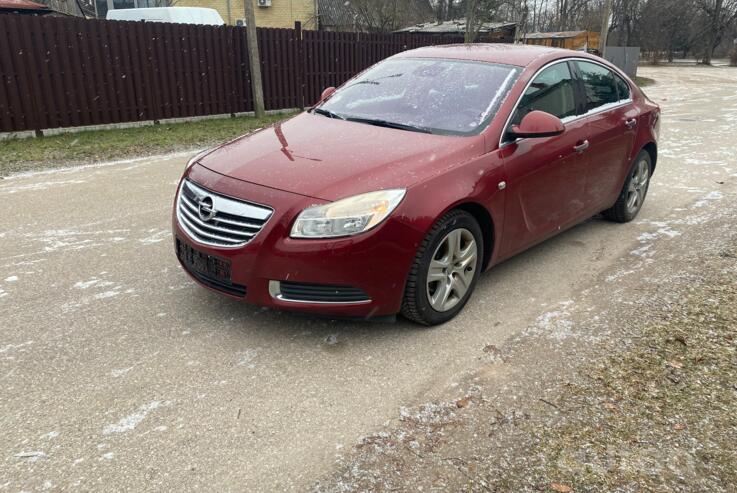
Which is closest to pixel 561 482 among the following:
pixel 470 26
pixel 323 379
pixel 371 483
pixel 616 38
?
pixel 371 483

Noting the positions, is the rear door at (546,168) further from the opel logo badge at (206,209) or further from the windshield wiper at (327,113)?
the opel logo badge at (206,209)

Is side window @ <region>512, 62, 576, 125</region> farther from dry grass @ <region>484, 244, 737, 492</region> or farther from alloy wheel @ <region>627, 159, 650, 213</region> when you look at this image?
dry grass @ <region>484, 244, 737, 492</region>

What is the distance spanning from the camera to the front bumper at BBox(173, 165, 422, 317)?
302cm

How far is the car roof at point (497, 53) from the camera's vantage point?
14.0ft

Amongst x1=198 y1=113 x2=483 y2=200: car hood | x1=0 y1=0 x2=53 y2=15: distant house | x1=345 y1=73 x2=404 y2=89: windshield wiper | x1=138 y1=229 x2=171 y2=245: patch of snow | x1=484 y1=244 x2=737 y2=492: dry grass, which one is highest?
x1=0 y1=0 x2=53 y2=15: distant house

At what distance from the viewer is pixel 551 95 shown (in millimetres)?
4266

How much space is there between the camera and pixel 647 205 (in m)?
6.14

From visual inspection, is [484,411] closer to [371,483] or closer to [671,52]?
[371,483]

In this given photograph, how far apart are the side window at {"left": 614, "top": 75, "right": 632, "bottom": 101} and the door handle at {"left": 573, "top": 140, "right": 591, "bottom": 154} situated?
3.36 ft

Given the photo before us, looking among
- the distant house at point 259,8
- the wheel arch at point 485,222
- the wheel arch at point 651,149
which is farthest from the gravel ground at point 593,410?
the distant house at point 259,8

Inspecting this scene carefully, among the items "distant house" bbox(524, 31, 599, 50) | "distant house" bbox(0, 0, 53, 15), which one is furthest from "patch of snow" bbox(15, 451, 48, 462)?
"distant house" bbox(524, 31, 599, 50)

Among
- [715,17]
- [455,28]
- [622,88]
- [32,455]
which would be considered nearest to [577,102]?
[622,88]

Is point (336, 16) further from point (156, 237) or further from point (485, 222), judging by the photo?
point (485, 222)

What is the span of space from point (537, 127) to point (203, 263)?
222cm
